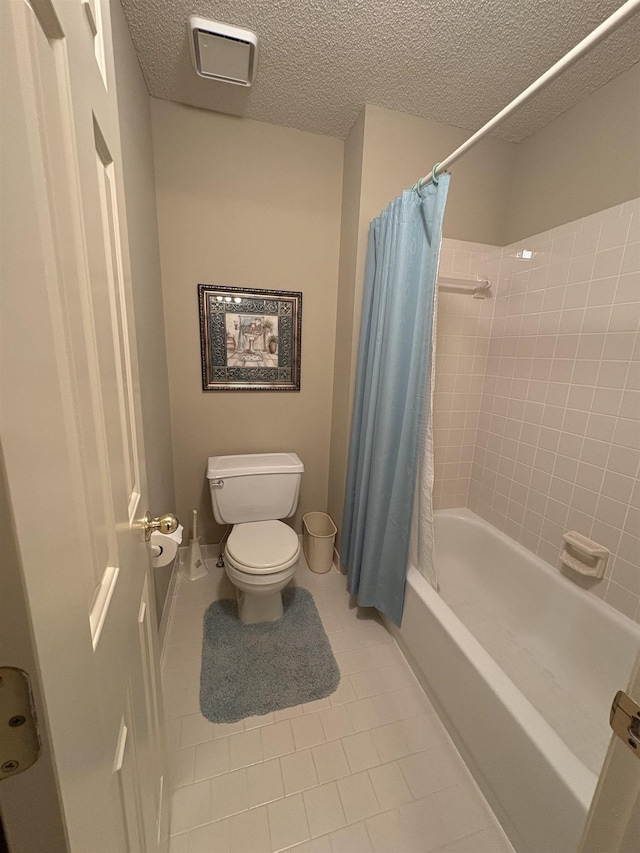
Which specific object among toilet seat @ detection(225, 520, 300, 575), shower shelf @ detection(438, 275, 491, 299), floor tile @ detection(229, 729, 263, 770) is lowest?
floor tile @ detection(229, 729, 263, 770)

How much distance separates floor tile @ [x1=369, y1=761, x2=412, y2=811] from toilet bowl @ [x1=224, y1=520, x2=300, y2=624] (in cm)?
68

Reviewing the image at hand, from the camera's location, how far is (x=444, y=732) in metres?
1.19

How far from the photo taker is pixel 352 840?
0.93m

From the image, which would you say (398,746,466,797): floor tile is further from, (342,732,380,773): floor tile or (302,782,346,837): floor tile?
(302,782,346,837): floor tile

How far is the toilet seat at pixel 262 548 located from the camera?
4.66 ft

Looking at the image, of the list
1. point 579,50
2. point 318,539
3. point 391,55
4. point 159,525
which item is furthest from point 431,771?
point 391,55

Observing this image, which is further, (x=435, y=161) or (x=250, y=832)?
(x=435, y=161)

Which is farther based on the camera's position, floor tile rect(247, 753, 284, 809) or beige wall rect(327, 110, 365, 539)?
beige wall rect(327, 110, 365, 539)

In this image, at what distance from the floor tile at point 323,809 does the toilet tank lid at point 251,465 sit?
Result: 117 centimetres

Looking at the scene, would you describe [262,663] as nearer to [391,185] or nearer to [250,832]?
[250,832]

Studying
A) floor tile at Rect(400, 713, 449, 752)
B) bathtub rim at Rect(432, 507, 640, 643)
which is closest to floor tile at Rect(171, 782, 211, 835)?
floor tile at Rect(400, 713, 449, 752)

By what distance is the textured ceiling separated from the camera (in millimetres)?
1076

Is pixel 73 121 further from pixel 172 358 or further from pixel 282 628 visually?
pixel 282 628

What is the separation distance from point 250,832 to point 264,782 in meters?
0.11
